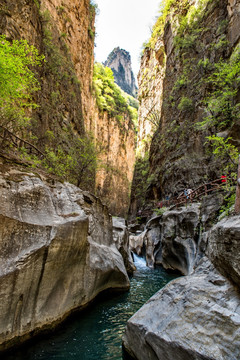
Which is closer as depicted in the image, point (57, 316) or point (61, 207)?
point (57, 316)

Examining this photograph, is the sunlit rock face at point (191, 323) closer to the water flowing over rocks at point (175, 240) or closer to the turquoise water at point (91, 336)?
the turquoise water at point (91, 336)

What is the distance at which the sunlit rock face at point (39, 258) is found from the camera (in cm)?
397

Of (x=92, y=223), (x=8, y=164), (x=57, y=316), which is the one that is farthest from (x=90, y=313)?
(x=8, y=164)

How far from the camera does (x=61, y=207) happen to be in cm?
578

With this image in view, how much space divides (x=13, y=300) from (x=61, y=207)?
2.46 meters

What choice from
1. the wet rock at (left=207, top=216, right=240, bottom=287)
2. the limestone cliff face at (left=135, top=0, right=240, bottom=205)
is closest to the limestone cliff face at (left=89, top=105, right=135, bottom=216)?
the limestone cliff face at (left=135, top=0, right=240, bottom=205)

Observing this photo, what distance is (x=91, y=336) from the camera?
491 centimetres

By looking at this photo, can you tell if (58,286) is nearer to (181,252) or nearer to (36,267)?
(36,267)

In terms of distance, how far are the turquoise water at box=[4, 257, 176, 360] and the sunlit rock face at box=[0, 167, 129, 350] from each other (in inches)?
11.5

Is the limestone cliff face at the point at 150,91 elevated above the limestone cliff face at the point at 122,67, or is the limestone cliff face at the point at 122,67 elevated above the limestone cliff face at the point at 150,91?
the limestone cliff face at the point at 122,67

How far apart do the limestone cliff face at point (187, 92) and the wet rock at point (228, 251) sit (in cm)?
1006

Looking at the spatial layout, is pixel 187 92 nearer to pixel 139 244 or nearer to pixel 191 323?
pixel 139 244

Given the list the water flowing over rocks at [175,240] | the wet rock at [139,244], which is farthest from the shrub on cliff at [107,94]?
the water flowing over rocks at [175,240]

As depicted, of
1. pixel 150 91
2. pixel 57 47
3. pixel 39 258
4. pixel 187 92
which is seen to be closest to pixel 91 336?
pixel 39 258
